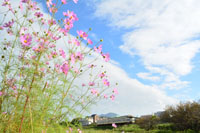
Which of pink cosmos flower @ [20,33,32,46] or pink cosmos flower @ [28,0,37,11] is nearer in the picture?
pink cosmos flower @ [20,33,32,46]

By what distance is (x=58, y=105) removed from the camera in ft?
6.73

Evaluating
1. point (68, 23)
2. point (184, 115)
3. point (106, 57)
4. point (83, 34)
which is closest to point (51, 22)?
point (68, 23)

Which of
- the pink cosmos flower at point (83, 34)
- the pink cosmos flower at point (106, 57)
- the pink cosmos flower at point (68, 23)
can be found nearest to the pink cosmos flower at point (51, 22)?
the pink cosmos flower at point (68, 23)

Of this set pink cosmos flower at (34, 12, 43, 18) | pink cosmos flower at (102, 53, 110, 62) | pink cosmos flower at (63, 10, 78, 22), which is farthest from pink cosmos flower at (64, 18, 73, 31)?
pink cosmos flower at (102, 53, 110, 62)

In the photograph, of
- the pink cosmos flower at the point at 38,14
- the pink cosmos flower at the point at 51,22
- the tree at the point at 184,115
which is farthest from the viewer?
the tree at the point at 184,115

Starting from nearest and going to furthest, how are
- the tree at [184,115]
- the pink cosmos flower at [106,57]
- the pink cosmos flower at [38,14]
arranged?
the pink cosmos flower at [38,14]
the pink cosmos flower at [106,57]
the tree at [184,115]

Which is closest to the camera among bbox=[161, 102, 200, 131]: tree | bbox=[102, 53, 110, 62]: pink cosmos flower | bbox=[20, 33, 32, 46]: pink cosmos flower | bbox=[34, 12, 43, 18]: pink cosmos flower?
bbox=[20, 33, 32, 46]: pink cosmos flower

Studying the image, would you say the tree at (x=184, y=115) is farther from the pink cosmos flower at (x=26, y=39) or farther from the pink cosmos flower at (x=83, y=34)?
the pink cosmos flower at (x=26, y=39)

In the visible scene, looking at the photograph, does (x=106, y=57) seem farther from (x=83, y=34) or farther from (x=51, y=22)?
(x=51, y=22)

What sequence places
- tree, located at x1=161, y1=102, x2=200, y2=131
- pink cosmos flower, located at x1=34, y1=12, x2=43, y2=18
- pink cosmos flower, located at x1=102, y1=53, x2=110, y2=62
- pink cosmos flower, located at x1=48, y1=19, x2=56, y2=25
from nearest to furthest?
pink cosmos flower, located at x1=48, y1=19, x2=56, y2=25 < pink cosmos flower, located at x1=34, y1=12, x2=43, y2=18 < pink cosmos flower, located at x1=102, y1=53, x2=110, y2=62 < tree, located at x1=161, y1=102, x2=200, y2=131

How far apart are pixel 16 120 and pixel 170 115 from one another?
8906 millimetres

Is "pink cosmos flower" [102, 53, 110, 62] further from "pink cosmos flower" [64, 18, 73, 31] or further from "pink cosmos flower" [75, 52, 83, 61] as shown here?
"pink cosmos flower" [64, 18, 73, 31]

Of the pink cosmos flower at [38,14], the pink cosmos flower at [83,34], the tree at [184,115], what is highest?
the pink cosmos flower at [38,14]

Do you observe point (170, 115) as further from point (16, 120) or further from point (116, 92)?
point (16, 120)
